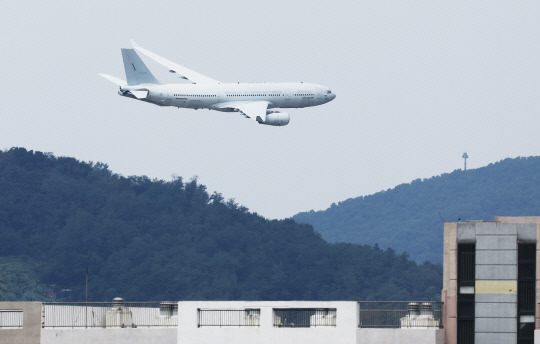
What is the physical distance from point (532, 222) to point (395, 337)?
11.2 m

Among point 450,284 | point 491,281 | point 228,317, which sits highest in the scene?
point 491,281

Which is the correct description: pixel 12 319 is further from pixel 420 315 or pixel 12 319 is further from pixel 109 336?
pixel 420 315

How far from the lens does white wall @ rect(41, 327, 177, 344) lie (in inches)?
4104

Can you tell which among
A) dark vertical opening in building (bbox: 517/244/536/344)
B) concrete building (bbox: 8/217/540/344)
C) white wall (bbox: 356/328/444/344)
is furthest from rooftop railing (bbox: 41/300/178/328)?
dark vertical opening in building (bbox: 517/244/536/344)

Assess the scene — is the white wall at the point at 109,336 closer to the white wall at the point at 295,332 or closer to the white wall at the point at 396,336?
the white wall at the point at 295,332

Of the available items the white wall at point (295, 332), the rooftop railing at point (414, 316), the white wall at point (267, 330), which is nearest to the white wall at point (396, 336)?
the white wall at point (295, 332)

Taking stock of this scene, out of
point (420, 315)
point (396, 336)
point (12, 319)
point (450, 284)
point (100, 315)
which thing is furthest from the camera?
point (100, 315)

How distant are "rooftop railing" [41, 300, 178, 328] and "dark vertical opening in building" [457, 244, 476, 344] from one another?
59.7ft

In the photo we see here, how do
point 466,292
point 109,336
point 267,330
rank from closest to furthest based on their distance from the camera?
point 267,330 → point 466,292 → point 109,336

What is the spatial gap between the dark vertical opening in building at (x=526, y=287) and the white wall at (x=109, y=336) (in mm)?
20949

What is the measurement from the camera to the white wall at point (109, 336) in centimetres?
10425

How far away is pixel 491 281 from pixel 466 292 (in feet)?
5.56

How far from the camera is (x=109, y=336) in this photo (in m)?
104

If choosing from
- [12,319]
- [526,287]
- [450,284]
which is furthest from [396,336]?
[12,319]
